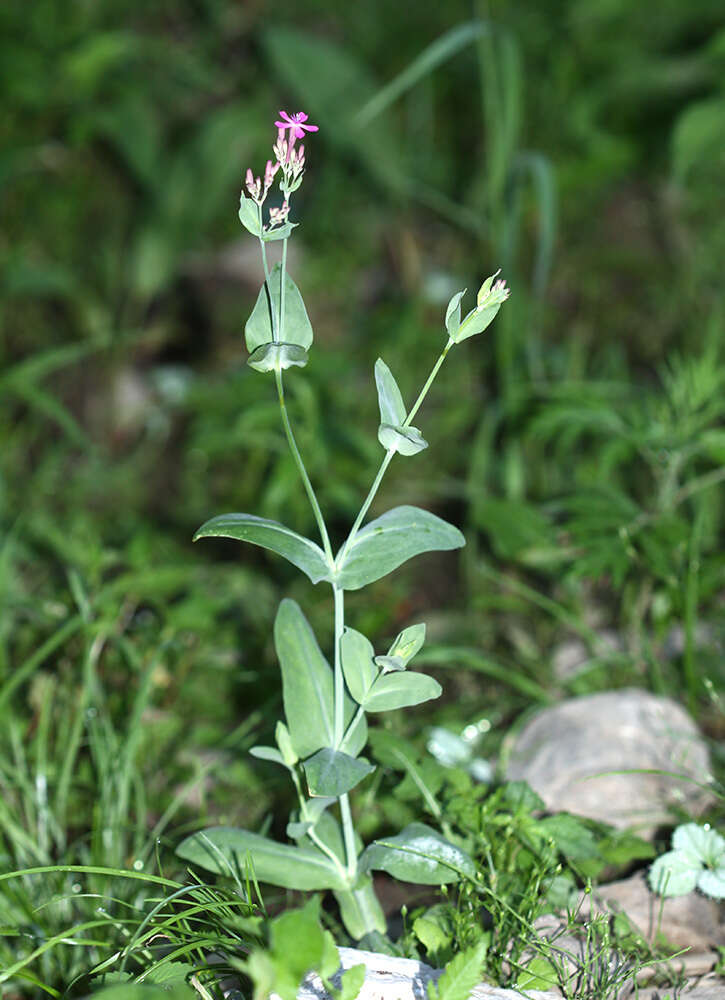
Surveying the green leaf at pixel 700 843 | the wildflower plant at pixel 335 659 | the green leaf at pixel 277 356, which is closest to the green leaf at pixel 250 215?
the wildflower plant at pixel 335 659

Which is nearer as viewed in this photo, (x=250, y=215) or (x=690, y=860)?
(x=250, y=215)

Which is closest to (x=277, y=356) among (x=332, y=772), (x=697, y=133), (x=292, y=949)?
(x=332, y=772)

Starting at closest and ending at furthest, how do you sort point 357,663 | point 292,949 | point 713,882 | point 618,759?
point 292,949 < point 357,663 < point 713,882 < point 618,759

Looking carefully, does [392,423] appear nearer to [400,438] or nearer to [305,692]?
[400,438]

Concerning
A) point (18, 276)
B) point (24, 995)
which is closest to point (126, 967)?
point (24, 995)

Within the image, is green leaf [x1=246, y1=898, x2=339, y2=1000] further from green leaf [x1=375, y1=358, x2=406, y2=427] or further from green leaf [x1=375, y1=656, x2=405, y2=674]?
green leaf [x1=375, y1=358, x2=406, y2=427]

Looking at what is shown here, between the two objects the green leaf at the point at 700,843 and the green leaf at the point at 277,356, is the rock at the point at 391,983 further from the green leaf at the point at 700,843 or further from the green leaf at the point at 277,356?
the green leaf at the point at 277,356

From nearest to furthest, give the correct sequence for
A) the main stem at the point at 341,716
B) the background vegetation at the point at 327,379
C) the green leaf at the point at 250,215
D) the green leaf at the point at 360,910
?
1. the green leaf at the point at 250,215
2. the main stem at the point at 341,716
3. the green leaf at the point at 360,910
4. the background vegetation at the point at 327,379
